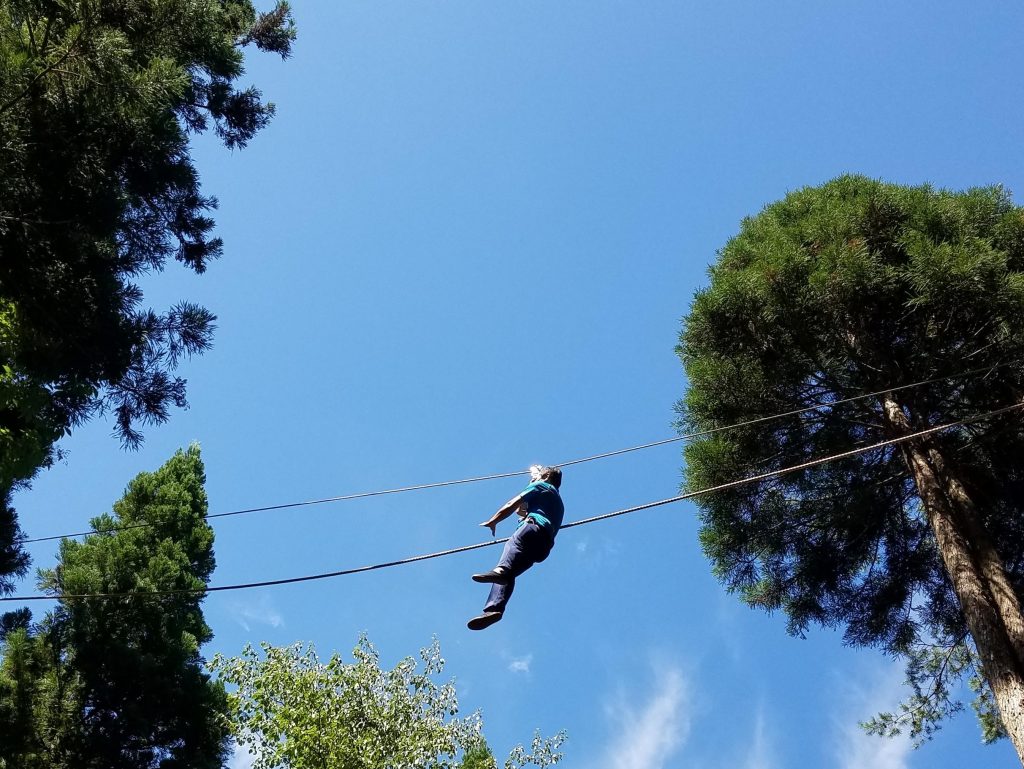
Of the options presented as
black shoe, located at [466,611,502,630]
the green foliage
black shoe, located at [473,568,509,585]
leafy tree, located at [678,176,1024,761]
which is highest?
leafy tree, located at [678,176,1024,761]

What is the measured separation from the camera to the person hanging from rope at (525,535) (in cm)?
529

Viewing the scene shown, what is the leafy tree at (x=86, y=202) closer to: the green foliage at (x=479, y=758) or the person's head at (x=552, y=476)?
the person's head at (x=552, y=476)

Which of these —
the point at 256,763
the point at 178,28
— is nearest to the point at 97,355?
the point at 178,28

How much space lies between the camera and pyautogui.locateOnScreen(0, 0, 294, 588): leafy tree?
5.50 m

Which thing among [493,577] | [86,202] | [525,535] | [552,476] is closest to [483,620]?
[493,577]

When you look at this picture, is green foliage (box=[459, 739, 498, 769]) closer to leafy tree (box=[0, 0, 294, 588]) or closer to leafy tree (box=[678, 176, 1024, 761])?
leafy tree (box=[678, 176, 1024, 761])

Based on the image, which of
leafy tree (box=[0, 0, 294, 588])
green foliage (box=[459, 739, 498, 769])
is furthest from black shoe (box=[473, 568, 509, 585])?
green foliage (box=[459, 739, 498, 769])

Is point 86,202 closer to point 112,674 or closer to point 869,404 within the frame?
point 112,674

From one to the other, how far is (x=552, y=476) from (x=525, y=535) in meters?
0.80

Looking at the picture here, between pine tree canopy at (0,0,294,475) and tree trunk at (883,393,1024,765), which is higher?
pine tree canopy at (0,0,294,475)

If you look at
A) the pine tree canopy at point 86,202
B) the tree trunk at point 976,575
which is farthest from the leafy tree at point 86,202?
the tree trunk at point 976,575

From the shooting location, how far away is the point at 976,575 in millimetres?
6746

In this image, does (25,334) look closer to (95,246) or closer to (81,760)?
(95,246)

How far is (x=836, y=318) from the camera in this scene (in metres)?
8.34
